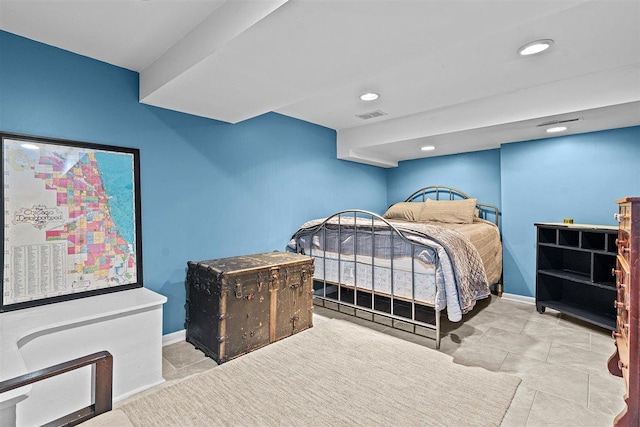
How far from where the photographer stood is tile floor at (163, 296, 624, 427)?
1.72 meters

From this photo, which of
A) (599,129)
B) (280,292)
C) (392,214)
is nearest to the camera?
(280,292)

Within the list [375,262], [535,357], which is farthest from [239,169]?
[535,357]

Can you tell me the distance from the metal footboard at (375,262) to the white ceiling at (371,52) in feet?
4.30

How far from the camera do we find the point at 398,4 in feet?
4.36

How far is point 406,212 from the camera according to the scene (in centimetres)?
463

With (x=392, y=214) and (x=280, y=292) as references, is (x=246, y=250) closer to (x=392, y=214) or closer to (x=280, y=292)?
(x=280, y=292)

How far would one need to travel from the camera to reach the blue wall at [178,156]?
203 cm

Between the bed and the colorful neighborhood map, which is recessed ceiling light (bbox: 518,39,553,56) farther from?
the colorful neighborhood map

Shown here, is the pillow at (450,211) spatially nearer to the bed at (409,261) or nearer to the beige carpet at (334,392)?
the bed at (409,261)

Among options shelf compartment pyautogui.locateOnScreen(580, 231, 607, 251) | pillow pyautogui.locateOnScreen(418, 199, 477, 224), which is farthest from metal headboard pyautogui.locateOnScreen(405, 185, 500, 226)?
shelf compartment pyautogui.locateOnScreen(580, 231, 607, 251)

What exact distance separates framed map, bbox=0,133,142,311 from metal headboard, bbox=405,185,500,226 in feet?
13.3

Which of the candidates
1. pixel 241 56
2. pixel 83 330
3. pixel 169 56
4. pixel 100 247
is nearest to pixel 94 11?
pixel 169 56

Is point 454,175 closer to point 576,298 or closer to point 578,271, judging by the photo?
point 578,271

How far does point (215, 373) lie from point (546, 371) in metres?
2.30
